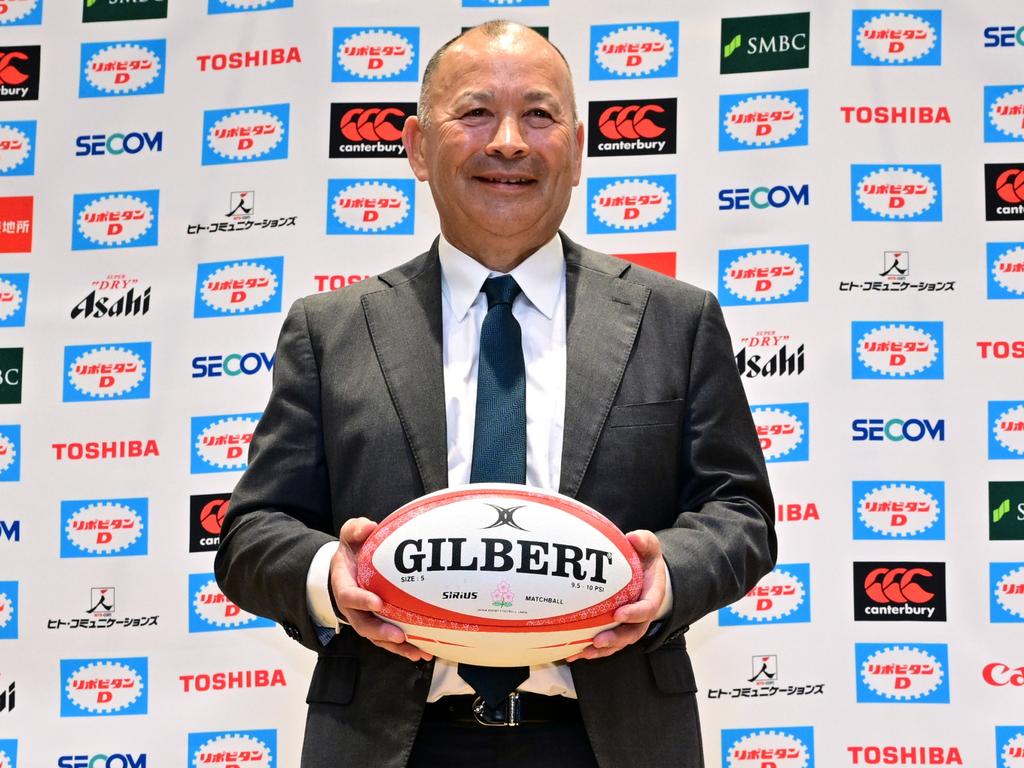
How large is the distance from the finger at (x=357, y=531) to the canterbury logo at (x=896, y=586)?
1.82m

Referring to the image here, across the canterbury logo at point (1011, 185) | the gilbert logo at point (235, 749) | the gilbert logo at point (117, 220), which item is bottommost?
the gilbert logo at point (235, 749)

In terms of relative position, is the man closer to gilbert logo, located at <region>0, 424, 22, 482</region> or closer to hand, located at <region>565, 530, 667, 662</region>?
hand, located at <region>565, 530, 667, 662</region>

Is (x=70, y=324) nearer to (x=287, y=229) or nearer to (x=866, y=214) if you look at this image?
(x=287, y=229)

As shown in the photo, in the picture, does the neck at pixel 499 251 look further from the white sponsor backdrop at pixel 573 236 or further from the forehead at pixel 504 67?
the white sponsor backdrop at pixel 573 236

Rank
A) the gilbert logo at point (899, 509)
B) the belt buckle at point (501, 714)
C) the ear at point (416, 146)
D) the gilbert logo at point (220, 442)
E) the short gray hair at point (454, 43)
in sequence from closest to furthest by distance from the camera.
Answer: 1. the belt buckle at point (501, 714)
2. the short gray hair at point (454, 43)
3. the ear at point (416, 146)
4. the gilbert logo at point (899, 509)
5. the gilbert logo at point (220, 442)

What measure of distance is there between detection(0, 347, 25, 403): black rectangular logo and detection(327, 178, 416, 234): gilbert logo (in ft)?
3.05

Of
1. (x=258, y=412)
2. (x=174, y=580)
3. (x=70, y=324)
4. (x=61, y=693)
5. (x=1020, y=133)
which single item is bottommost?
(x=61, y=693)

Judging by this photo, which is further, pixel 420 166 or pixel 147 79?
pixel 147 79

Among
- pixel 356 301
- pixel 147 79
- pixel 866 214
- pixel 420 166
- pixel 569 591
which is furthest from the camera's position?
pixel 147 79

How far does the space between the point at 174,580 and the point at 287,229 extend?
3.24 feet

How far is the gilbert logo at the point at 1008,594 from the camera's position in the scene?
3.13 m

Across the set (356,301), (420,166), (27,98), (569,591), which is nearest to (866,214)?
(420,166)

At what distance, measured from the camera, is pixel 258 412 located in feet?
11.3

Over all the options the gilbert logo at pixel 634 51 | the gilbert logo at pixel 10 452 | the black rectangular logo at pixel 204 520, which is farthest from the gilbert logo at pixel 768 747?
the gilbert logo at pixel 10 452
